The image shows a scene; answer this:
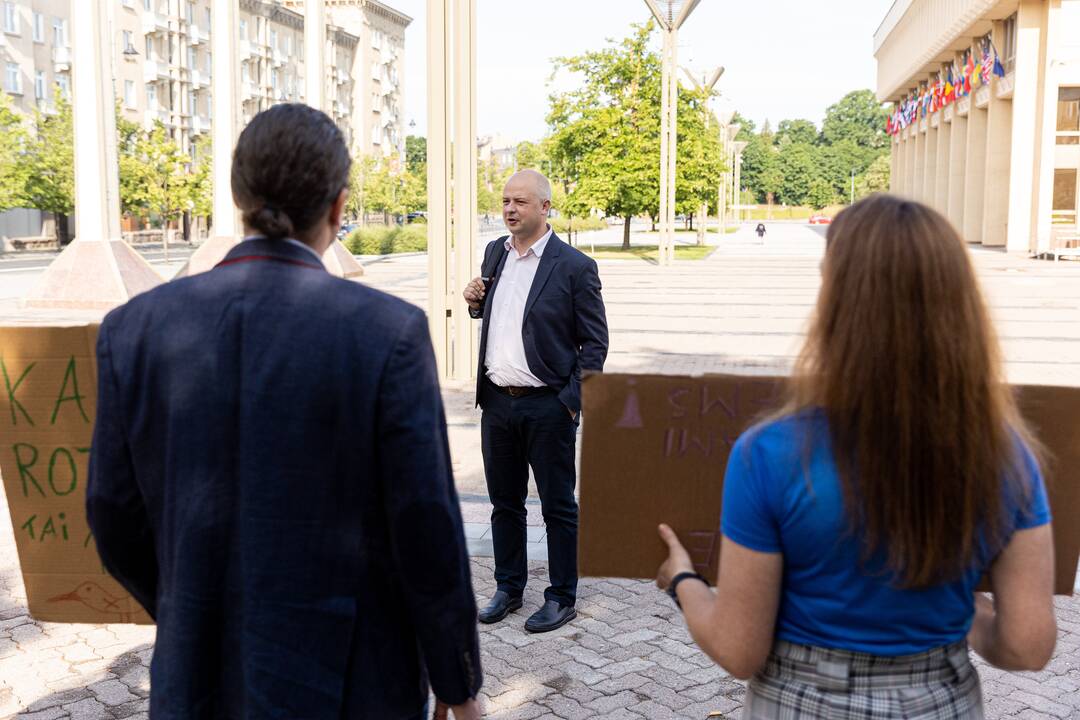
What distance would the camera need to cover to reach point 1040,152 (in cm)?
4197

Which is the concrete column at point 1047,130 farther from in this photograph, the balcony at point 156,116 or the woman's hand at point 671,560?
the balcony at point 156,116

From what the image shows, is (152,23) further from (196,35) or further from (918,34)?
(918,34)

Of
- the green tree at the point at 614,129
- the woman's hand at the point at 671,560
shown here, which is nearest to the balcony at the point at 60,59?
the green tree at the point at 614,129

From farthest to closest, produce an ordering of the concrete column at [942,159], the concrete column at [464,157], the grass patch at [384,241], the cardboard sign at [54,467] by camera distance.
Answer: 1. the concrete column at [942,159]
2. the grass patch at [384,241]
3. the concrete column at [464,157]
4. the cardboard sign at [54,467]

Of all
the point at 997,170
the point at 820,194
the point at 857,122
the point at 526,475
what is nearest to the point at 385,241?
the point at 997,170

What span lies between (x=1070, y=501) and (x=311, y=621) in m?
1.47

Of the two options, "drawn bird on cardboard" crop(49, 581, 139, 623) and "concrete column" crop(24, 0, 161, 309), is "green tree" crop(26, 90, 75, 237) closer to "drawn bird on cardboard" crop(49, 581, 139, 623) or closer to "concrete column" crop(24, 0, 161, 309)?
"concrete column" crop(24, 0, 161, 309)

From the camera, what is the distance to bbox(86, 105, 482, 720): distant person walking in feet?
6.36

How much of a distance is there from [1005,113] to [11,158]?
40.6 m

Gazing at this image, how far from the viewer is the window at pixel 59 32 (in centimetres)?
6222

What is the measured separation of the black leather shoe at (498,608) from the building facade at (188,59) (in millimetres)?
53349

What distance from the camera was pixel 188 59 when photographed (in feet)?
259

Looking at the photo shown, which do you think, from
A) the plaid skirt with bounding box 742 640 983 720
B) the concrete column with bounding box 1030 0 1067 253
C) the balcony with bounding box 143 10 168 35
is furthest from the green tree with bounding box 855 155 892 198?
the plaid skirt with bounding box 742 640 983 720

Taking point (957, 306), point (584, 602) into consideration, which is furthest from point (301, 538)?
point (584, 602)
